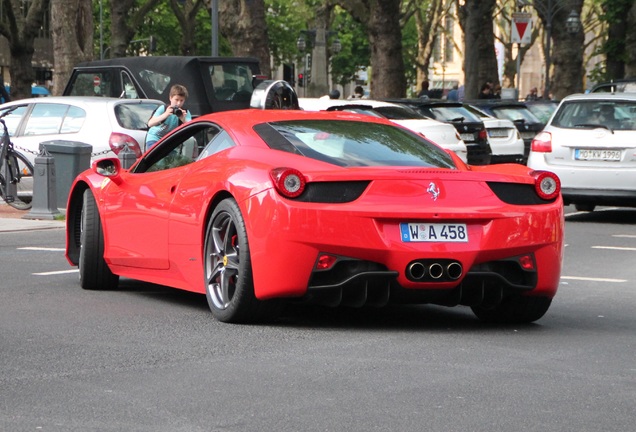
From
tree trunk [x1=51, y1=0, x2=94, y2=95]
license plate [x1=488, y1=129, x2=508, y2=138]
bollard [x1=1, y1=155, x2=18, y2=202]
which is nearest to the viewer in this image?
bollard [x1=1, y1=155, x2=18, y2=202]

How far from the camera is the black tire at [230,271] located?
7.84m

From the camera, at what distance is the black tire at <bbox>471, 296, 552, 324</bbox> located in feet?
27.4

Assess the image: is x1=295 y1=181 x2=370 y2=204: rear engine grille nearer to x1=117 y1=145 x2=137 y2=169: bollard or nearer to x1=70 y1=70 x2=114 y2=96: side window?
x1=117 y1=145 x2=137 y2=169: bollard

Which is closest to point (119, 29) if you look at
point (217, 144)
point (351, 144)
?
point (217, 144)

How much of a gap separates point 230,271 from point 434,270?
116 cm

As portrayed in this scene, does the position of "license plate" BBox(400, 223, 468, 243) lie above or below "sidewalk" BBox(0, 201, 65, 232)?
above

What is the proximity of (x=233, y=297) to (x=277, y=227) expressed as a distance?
1.88 ft

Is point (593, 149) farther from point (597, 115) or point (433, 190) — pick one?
point (433, 190)

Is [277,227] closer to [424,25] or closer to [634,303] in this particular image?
[634,303]

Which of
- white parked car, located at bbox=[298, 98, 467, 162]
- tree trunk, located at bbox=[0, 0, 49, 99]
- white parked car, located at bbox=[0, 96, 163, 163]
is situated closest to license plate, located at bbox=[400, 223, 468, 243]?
white parked car, located at bbox=[0, 96, 163, 163]

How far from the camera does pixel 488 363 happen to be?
22.4ft

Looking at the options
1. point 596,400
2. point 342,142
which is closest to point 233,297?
point 342,142

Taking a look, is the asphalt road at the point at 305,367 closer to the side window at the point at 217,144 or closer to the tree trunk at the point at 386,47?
the side window at the point at 217,144

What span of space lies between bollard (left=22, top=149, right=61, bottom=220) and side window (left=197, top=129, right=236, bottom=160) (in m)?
8.45
